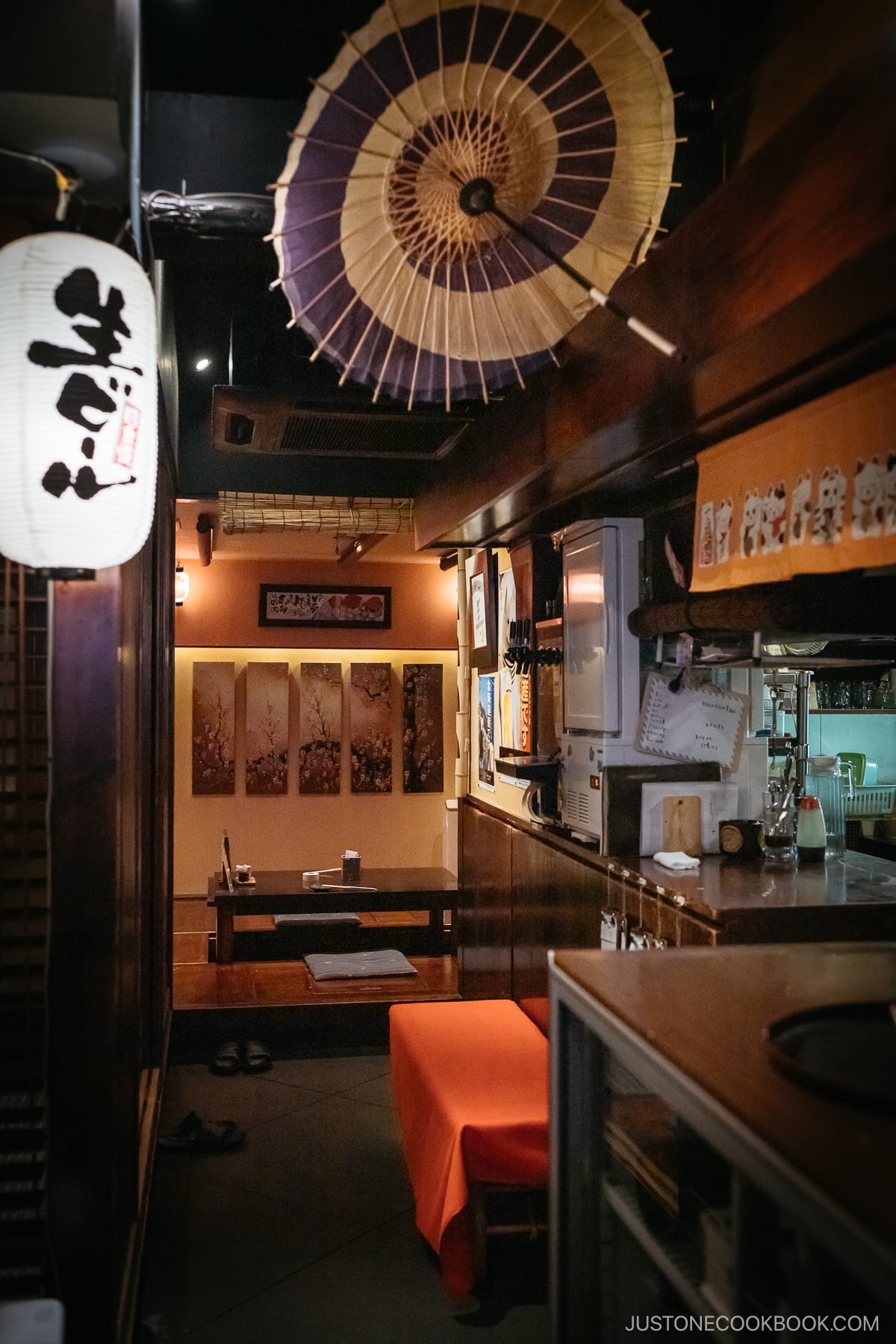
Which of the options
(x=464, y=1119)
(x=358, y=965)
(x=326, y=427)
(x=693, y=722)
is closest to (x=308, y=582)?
(x=358, y=965)

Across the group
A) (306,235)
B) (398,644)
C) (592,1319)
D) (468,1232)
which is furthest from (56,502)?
(398,644)

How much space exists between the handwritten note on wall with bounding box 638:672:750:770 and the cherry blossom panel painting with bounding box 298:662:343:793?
6.98 m

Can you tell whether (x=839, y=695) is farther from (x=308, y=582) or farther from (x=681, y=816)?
(x=308, y=582)

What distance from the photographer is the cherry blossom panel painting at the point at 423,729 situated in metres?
11.9

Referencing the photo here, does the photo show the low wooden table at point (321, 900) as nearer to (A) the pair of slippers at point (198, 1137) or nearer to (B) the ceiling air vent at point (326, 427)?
(A) the pair of slippers at point (198, 1137)

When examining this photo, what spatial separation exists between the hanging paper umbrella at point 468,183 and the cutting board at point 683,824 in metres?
2.48

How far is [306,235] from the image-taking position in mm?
2951

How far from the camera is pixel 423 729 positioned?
1189 cm

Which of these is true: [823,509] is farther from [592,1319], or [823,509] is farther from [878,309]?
[592,1319]

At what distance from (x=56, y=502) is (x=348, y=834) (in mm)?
9493

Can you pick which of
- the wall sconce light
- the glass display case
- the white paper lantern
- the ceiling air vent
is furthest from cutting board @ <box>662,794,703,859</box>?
the wall sconce light

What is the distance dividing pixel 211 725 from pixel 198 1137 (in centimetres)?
644

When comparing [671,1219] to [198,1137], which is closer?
[671,1219]

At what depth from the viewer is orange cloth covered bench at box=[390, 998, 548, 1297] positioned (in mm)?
4113
